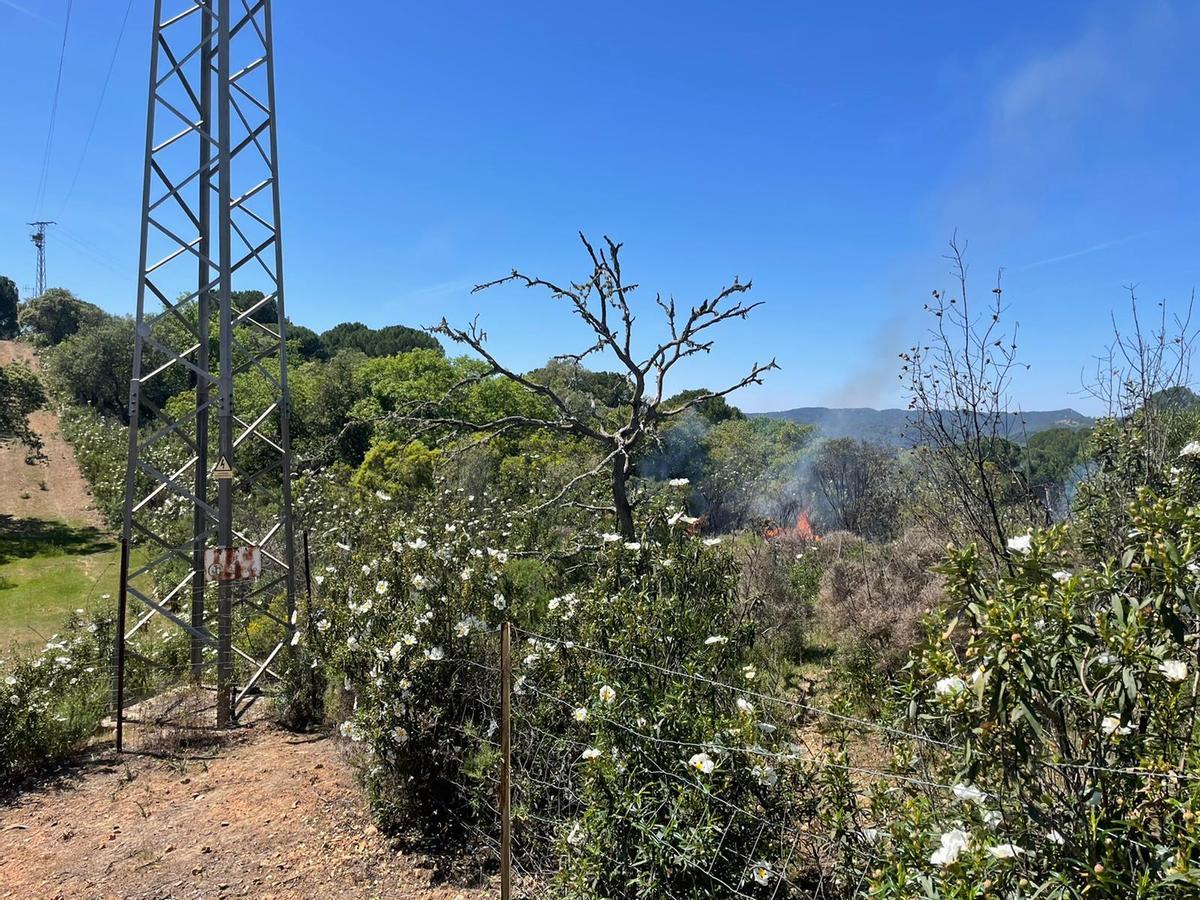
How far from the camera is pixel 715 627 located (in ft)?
11.2

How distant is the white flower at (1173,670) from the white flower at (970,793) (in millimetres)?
479

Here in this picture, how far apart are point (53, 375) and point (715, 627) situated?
126 ft

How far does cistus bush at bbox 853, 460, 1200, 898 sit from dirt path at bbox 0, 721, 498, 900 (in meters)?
2.21

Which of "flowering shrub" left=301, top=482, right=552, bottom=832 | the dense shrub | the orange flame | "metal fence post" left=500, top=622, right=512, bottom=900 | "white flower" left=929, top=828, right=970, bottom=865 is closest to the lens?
"white flower" left=929, top=828, right=970, bottom=865

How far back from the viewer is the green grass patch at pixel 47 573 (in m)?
11.0

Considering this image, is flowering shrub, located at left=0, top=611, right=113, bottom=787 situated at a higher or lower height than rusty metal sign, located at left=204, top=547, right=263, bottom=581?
lower

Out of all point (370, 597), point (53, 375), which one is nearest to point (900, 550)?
point (370, 597)

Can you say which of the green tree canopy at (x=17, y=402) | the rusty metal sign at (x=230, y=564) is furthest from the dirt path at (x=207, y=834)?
the green tree canopy at (x=17, y=402)

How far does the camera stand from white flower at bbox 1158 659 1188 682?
1461 millimetres

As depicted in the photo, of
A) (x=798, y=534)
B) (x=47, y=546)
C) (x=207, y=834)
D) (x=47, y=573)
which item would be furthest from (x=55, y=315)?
(x=207, y=834)

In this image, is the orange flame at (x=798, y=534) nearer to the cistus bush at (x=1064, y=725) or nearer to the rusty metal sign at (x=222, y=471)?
the rusty metal sign at (x=222, y=471)

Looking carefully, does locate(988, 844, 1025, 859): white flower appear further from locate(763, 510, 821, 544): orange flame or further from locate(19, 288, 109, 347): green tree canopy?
locate(19, 288, 109, 347): green tree canopy

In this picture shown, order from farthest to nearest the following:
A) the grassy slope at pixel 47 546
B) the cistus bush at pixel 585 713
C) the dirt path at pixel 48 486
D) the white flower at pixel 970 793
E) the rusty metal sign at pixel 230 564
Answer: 1. the dirt path at pixel 48 486
2. the grassy slope at pixel 47 546
3. the rusty metal sign at pixel 230 564
4. the cistus bush at pixel 585 713
5. the white flower at pixel 970 793

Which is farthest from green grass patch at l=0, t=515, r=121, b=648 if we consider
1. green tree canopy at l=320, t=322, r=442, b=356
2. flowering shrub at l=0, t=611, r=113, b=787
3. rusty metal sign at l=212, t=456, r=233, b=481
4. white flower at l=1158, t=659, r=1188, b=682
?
green tree canopy at l=320, t=322, r=442, b=356
